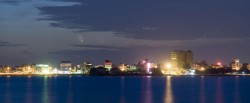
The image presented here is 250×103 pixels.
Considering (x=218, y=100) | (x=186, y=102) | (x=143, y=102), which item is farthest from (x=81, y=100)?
(x=218, y=100)

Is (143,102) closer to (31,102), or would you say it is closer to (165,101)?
(165,101)

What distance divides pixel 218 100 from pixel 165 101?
329 inches

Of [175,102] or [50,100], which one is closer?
[175,102]

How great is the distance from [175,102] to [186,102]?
80.2 inches

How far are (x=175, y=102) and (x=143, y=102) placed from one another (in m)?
4.79

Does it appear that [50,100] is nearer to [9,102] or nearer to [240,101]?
[9,102]

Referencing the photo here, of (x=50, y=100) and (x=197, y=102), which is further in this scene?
(x=50, y=100)

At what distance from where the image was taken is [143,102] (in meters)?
79.6

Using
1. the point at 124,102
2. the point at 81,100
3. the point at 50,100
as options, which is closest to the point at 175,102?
the point at 124,102

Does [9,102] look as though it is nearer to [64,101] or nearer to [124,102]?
[64,101]

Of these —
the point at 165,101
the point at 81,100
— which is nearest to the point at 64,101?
the point at 81,100

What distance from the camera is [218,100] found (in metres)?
83.3

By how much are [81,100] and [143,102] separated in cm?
1005

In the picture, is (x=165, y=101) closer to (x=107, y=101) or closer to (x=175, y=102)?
(x=175, y=102)
